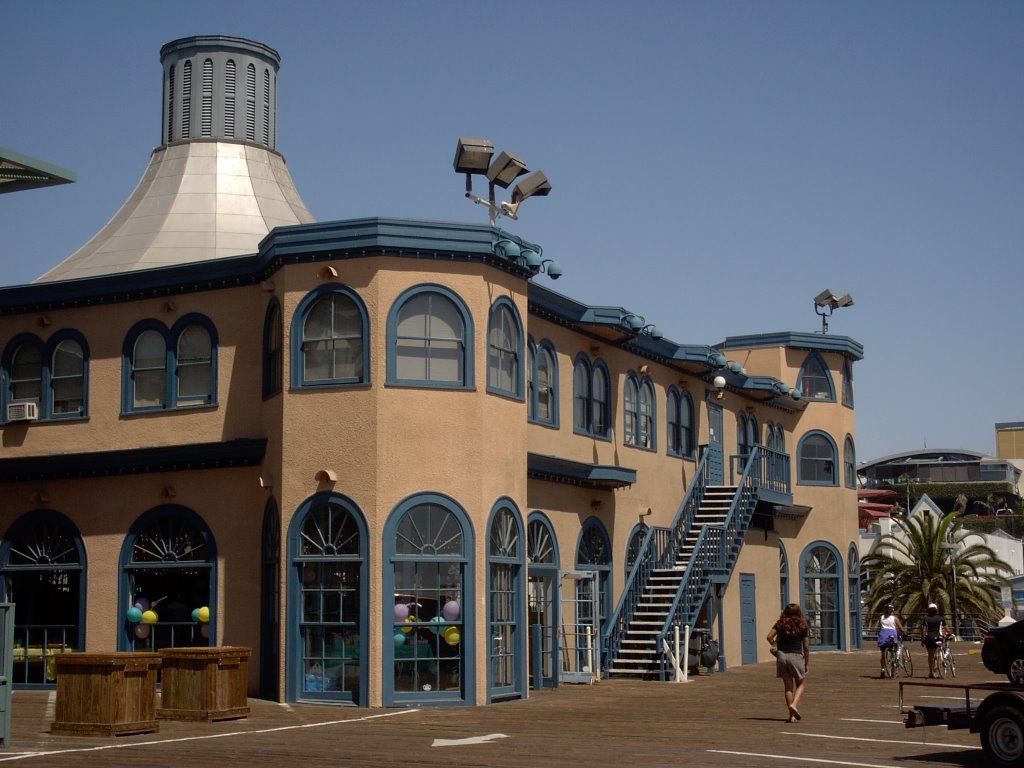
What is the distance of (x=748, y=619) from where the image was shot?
114 feet

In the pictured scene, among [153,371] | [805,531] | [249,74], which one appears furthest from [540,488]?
[805,531]

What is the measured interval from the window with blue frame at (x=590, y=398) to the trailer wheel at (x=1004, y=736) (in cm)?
1465

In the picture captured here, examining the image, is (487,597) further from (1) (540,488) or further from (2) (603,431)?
(2) (603,431)

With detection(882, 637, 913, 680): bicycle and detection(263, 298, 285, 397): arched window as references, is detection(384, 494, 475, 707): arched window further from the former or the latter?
detection(882, 637, 913, 680): bicycle

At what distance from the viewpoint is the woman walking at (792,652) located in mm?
19438

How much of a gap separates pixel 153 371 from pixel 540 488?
286 inches

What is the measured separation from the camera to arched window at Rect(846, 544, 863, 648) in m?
40.2

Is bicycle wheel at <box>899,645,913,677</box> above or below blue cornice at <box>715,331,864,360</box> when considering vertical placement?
below

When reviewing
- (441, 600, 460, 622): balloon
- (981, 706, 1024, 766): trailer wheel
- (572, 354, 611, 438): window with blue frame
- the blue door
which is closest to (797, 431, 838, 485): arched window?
the blue door

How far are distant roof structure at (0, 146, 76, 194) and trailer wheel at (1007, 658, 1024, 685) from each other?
40.9 ft

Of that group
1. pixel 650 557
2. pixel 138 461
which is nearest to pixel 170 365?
pixel 138 461

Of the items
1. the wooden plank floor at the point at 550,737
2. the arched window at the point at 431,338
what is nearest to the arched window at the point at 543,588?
the wooden plank floor at the point at 550,737

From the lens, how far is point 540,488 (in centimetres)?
2620

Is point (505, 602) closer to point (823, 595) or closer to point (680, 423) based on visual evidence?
point (680, 423)
